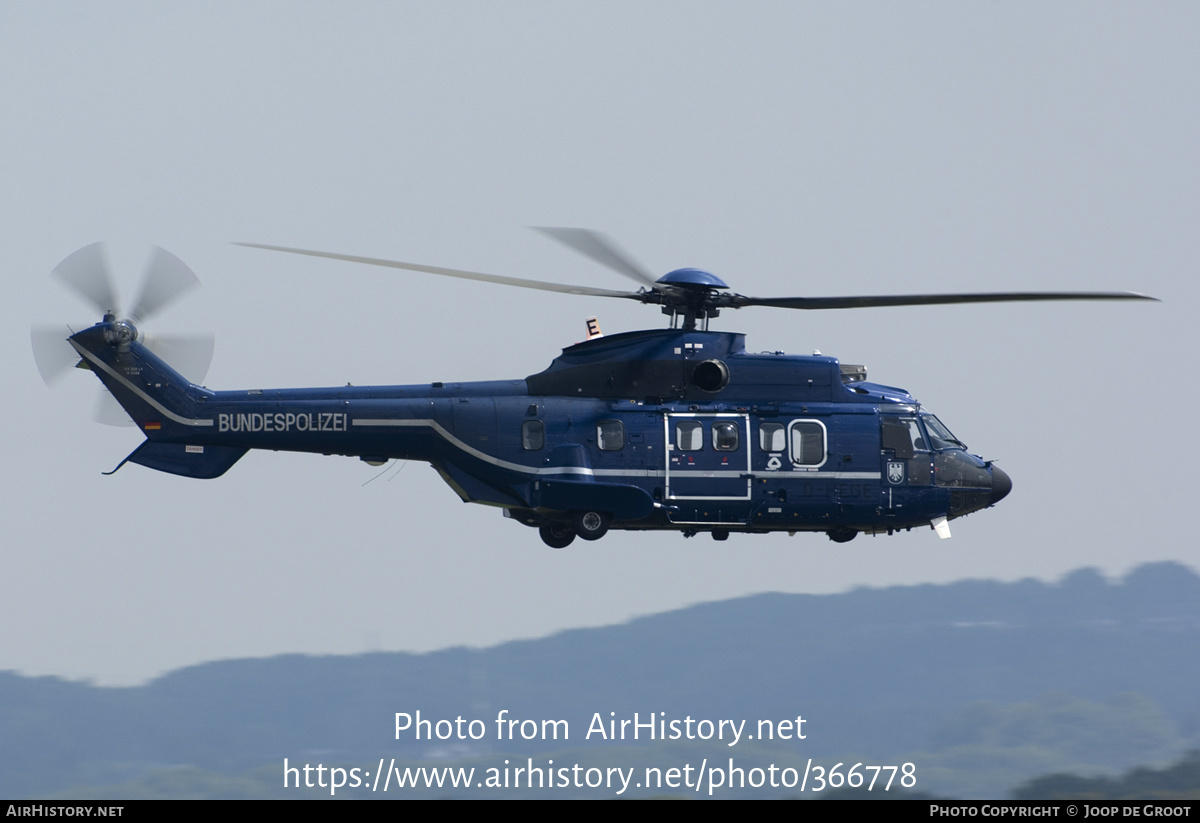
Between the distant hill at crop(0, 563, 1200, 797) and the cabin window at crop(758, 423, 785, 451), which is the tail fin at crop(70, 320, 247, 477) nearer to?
the cabin window at crop(758, 423, 785, 451)

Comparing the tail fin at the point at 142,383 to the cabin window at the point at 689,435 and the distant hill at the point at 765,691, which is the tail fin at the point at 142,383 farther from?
the distant hill at the point at 765,691

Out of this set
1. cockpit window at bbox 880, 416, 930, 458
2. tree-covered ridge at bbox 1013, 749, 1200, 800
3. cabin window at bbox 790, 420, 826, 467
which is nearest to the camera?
cabin window at bbox 790, 420, 826, 467

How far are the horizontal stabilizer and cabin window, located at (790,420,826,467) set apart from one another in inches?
389

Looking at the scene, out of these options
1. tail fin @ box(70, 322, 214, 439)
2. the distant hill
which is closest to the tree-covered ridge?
the distant hill

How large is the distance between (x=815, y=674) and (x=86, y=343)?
66.4 metres

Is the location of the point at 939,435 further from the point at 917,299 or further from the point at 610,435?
the point at 610,435

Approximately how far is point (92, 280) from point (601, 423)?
9591mm

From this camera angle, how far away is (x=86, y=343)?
2597 centimetres

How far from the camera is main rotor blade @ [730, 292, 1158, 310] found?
23.8 metres

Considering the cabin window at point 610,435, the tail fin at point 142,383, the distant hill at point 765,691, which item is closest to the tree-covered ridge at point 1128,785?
the distant hill at point 765,691
